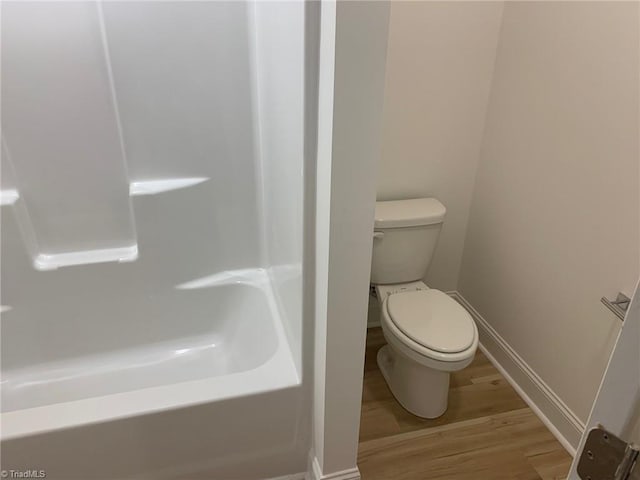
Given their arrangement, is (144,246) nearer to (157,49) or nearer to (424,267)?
(157,49)

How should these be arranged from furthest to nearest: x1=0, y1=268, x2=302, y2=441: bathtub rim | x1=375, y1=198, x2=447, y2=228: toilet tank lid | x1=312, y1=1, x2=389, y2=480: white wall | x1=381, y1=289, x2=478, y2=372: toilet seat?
x1=375, y1=198, x2=447, y2=228: toilet tank lid
x1=381, y1=289, x2=478, y2=372: toilet seat
x1=0, y1=268, x2=302, y2=441: bathtub rim
x1=312, y1=1, x2=389, y2=480: white wall

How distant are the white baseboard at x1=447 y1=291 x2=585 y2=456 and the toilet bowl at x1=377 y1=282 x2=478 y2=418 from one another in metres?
0.35


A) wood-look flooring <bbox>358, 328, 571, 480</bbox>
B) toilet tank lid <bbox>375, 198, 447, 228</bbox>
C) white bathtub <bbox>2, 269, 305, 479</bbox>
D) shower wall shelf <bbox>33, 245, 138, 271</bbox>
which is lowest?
wood-look flooring <bbox>358, 328, 571, 480</bbox>

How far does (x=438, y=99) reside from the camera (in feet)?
6.64

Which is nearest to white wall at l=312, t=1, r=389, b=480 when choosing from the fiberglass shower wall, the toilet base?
the fiberglass shower wall

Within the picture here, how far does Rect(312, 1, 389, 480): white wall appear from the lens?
3.38ft

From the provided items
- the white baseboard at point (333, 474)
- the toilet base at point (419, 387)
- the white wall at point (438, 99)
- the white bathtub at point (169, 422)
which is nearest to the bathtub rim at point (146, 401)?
the white bathtub at point (169, 422)

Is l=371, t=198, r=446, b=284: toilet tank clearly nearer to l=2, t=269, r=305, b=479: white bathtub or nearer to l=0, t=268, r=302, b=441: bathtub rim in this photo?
l=2, t=269, r=305, b=479: white bathtub

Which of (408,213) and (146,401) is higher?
→ (408,213)

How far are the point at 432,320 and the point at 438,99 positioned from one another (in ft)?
2.85

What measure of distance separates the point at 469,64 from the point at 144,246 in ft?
4.72

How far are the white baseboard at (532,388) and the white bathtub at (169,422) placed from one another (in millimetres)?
962

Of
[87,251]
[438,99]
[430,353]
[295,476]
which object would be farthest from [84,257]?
[438,99]

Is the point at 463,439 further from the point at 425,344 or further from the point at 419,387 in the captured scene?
the point at 425,344
